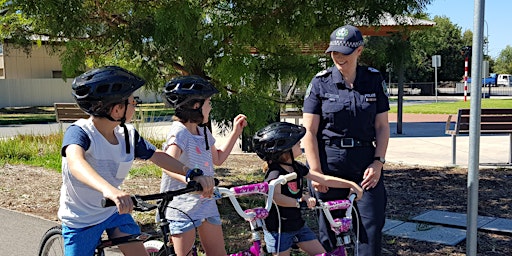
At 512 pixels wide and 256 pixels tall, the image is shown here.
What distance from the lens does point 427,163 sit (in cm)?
1002

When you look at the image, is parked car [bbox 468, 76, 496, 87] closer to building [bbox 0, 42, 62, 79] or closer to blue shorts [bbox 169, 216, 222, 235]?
building [bbox 0, 42, 62, 79]

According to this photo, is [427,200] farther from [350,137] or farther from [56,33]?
[56,33]

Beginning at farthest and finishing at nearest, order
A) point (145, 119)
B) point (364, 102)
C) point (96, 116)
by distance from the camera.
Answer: point (145, 119) < point (364, 102) < point (96, 116)

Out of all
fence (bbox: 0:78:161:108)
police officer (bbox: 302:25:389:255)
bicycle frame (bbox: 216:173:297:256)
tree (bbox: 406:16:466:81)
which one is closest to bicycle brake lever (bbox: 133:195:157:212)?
bicycle frame (bbox: 216:173:297:256)

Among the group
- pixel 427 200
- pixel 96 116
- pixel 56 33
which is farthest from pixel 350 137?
pixel 427 200

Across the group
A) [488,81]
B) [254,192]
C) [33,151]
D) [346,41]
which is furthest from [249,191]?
[488,81]

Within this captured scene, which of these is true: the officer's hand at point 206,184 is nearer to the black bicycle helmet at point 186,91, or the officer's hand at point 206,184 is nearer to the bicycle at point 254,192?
the bicycle at point 254,192

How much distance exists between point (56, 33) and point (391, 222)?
12.4ft

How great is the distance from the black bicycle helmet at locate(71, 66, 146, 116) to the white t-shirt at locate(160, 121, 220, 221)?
72 cm

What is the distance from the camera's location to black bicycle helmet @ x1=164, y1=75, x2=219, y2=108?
3.59 metres

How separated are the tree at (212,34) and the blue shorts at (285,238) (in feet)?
7.09

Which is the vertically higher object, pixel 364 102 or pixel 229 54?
pixel 229 54

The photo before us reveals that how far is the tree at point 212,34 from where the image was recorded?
17.0 ft

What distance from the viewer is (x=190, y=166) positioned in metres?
3.65
